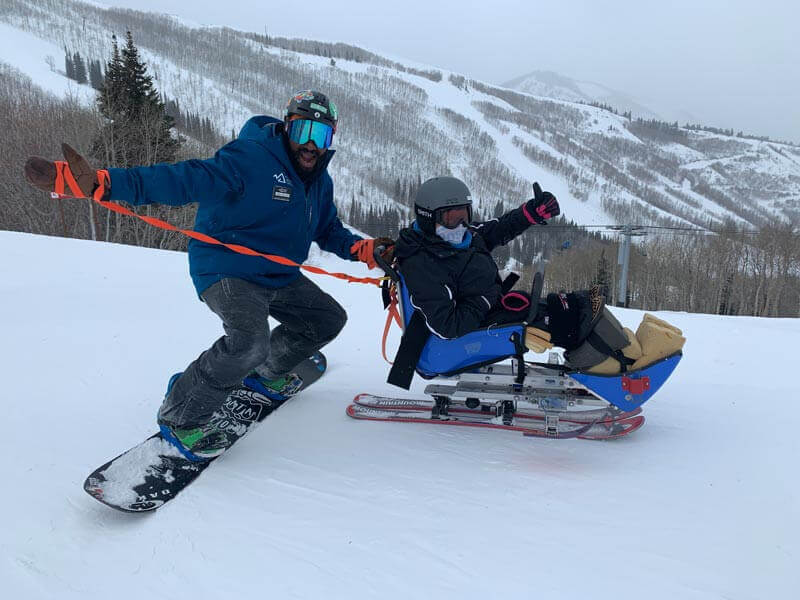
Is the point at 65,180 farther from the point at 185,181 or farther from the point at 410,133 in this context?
the point at 410,133

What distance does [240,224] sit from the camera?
2.98 meters

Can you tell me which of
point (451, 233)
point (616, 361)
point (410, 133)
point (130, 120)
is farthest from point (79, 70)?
point (616, 361)

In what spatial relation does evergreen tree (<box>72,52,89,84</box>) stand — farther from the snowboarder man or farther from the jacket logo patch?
the jacket logo patch

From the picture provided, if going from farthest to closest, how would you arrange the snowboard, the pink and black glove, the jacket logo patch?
the pink and black glove
the jacket logo patch
the snowboard

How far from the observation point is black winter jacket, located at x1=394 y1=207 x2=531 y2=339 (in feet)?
9.73

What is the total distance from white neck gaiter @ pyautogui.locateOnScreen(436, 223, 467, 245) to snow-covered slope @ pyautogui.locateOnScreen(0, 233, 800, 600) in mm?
1218

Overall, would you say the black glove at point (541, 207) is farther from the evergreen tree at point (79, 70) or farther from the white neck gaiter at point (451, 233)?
the evergreen tree at point (79, 70)

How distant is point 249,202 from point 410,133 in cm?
14084

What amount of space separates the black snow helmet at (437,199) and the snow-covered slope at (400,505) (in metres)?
1.35

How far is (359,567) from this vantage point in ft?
6.54

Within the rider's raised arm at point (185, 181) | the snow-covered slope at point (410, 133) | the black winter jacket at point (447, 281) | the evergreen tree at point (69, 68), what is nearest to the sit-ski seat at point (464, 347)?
the black winter jacket at point (447, 281)

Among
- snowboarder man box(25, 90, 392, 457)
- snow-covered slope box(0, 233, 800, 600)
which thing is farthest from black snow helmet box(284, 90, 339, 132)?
snow-covered slope box(0, 233, 800, 600)

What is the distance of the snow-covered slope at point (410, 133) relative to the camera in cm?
11312

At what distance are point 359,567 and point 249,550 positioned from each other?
47cm
